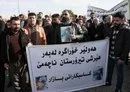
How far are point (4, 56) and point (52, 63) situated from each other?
3.52 feet

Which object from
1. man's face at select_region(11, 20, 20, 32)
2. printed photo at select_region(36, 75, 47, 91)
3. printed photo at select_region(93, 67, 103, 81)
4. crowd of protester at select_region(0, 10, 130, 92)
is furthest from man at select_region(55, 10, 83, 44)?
man's face at select_region(11, 20, 20, 32)

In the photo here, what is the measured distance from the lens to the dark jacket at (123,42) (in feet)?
27.7

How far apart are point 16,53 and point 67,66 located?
1317 mm

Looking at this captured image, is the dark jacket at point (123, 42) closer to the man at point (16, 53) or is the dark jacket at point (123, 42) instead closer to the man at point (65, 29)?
the man at point (65, 29)

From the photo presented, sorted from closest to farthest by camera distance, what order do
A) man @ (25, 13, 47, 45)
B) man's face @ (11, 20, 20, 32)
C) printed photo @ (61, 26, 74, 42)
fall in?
1. man's face @ (11, 20, 20, 32)
2. printed photo @ (61, 26, 74, 42)
3. man @ (25, 13, 47, 45)

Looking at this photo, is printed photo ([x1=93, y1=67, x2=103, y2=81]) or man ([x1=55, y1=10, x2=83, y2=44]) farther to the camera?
printed photo ([x1=93, y1=67, x2=103, y2=81])

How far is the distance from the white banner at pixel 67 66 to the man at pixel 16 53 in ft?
0.52

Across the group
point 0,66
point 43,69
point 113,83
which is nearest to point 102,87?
point 113,83

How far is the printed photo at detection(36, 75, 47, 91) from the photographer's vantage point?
817cm

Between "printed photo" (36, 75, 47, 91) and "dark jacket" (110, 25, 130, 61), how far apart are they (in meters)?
1.74

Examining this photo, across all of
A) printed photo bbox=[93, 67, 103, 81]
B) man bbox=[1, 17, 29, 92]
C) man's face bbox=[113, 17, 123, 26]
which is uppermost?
man's face bbox=[113, 17, 123, 26]

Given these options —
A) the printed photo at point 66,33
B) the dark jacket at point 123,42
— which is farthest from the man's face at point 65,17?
the dark jacket at point 123,42

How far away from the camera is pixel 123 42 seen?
851 cm

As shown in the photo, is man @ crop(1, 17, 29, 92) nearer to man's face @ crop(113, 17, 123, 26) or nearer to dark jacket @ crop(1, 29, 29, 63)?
dark jacket @ crop(1, 29, 29, 63)
